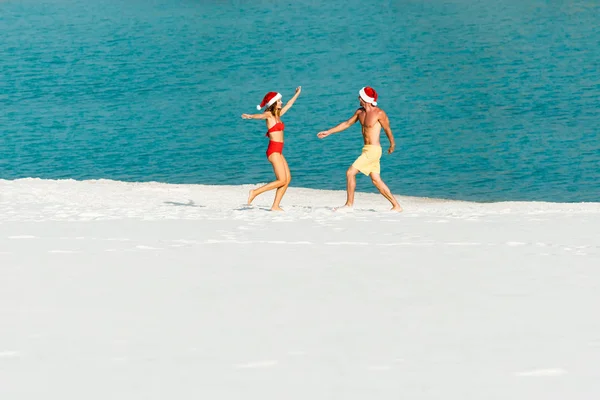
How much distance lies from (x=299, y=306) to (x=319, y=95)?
100.0ft

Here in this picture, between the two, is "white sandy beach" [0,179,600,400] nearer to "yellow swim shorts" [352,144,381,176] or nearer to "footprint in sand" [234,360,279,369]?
"footprint in sand" [234,360,279,369]

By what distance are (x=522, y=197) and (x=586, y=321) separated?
15.3 metres

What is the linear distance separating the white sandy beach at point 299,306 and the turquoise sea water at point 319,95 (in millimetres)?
11874

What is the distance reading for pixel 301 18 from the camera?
228ft

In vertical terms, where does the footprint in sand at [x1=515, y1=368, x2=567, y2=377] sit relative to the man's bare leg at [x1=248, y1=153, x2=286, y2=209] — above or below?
above

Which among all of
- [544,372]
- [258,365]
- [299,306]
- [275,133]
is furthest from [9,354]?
[275,133]

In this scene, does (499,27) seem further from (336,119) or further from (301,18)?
(336,119)

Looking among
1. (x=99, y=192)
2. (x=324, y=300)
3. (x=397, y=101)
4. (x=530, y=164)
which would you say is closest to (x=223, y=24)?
(x=397, y=101)

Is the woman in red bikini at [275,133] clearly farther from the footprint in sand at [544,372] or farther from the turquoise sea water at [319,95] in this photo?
the turquoise sea water at [319,95]

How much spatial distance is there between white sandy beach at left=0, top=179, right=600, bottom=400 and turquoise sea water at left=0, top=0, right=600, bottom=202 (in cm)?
1187

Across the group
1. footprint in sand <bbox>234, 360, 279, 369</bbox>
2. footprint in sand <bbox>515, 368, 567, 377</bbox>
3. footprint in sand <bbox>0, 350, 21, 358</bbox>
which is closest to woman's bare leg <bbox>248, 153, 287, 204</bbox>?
footprint in sand <bbox>0, 350, 21, 358</bbox>

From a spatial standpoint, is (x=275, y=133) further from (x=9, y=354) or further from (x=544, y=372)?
(x=544, y=372)

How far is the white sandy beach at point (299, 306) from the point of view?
19.5ft

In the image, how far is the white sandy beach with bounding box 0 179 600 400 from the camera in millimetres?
5945
